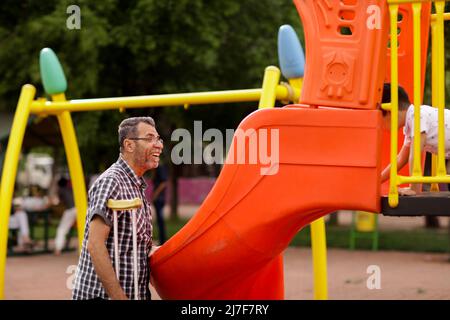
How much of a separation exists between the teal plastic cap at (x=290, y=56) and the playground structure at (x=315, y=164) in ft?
7.64

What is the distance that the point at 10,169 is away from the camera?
6.96 meters

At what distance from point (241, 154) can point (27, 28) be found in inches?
456

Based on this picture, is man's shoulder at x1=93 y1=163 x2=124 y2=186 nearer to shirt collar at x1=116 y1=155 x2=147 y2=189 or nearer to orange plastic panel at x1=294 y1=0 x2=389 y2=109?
shirt collar at x1=116 y1=155 x2=147 y2=189

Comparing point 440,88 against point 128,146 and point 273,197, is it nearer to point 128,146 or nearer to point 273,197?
point 273,197

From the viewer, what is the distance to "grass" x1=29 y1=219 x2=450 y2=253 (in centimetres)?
1582

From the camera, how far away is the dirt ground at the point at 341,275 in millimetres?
9984

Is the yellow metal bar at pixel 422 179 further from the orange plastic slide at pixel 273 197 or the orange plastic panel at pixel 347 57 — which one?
the orange plastic panel at pixel 347 57

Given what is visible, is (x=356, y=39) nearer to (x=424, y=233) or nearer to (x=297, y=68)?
(x=297, y=68)

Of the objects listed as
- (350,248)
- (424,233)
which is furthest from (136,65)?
(424,233)

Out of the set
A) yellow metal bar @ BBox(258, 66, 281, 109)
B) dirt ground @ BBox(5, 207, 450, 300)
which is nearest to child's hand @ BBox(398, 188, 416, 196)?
yellow metal bar @ BBox(258, 66, 281, 109)

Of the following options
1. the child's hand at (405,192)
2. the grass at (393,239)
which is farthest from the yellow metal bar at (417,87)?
the grass at (393,239)

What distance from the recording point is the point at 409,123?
433 cm

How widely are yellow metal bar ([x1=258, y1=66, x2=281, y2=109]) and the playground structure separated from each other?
1556 mm

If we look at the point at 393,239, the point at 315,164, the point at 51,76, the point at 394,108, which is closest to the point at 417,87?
the point at 394,108
